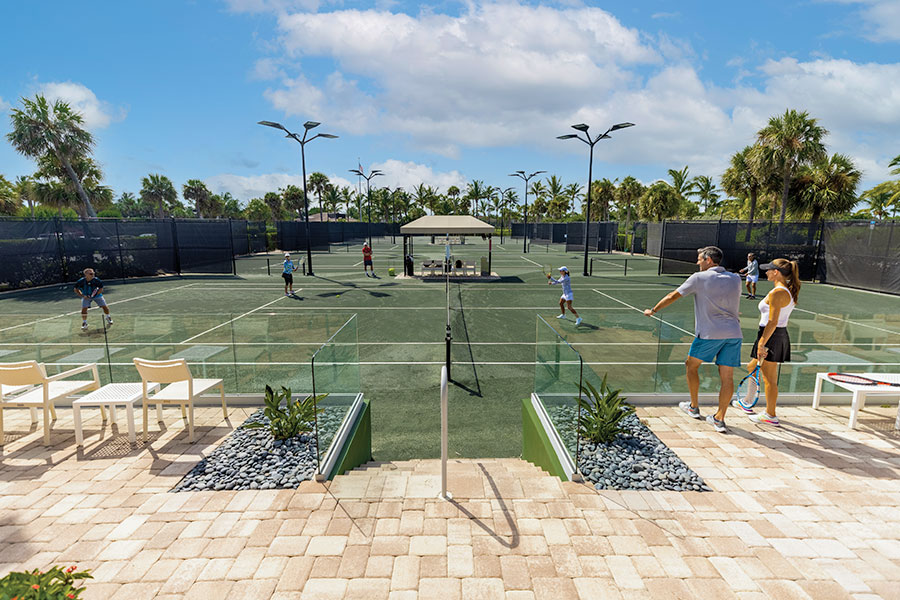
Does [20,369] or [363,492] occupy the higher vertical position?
[20,369]

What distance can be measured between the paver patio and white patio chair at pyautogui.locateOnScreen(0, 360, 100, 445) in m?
0.67

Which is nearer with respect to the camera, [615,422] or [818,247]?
[615,422]

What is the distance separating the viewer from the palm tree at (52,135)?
2789 centimetres

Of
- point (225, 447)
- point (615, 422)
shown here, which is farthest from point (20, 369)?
point (615, 422)

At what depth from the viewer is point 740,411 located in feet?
19.0

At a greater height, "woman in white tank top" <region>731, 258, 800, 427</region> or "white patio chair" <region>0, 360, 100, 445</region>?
"woman in white tank top" <region>731, 258, 800, 427</region>

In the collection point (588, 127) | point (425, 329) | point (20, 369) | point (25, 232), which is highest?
point (588, 127)

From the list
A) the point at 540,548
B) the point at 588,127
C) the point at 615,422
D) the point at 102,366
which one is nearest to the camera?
the point at 540,548

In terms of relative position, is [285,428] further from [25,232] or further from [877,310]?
[25,232]

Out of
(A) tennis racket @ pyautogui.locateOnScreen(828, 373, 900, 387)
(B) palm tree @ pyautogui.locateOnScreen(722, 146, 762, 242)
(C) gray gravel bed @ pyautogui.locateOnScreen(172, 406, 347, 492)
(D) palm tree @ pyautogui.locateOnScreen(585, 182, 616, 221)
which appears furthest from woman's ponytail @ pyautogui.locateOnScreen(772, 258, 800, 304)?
(D) palm tree @ pyautogui.locateOnScreen(585, 182, 616, 221)

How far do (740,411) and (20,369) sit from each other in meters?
9.01

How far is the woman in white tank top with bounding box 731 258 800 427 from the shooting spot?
201 inches

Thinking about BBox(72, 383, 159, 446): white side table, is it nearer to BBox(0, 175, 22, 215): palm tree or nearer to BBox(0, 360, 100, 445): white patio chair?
BBox(0, 360, 100, 445): white patio chair

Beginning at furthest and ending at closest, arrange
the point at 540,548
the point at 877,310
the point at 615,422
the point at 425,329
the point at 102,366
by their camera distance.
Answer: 1. the point at 877,310
2. the point at 425,329
3. the point at 102,366
4. the point at 615,422
5. the point at 540,548
